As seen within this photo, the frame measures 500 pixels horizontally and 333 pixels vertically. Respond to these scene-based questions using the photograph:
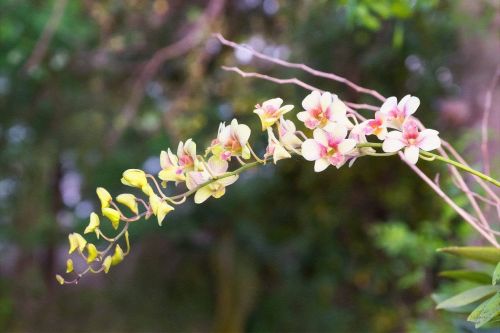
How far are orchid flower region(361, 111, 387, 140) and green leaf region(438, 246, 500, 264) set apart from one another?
0.16 m

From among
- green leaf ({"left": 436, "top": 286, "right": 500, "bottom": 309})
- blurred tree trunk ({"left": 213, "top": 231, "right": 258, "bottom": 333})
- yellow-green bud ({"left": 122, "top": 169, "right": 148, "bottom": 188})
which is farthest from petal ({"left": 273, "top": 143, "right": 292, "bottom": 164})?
blurred tree trunk ({"left": 213, "top": 231, "right": 258, "bottom": 333})

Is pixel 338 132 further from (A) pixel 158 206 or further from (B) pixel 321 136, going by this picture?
(A) pixel 158 206

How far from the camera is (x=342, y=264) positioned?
10.9 ft

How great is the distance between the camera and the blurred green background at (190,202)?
116 inches

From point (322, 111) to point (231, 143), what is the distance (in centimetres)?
7

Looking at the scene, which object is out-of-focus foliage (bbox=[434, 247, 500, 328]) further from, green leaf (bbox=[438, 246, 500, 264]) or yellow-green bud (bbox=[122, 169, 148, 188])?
yellow-green bud (bbox=[122, 169, 148, 188])

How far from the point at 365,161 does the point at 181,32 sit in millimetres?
1090

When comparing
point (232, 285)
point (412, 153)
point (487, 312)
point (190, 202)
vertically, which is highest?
point (190, 202)

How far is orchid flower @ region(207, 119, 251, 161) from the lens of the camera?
573mm

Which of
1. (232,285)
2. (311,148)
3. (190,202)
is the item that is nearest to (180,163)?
(311,148)

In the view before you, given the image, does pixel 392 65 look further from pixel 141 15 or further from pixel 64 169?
pixel 64 169

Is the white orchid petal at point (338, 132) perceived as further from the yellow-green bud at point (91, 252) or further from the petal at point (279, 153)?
the yellow-green bud at point (91, 252)

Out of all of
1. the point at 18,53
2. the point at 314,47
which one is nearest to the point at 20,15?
the point at 18,53

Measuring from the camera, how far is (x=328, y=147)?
0.55 metres
